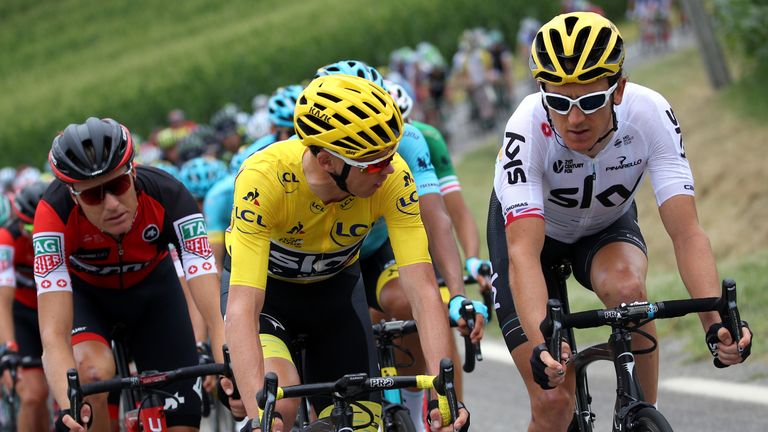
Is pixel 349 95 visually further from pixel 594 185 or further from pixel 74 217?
pixel 74 217

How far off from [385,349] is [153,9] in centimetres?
7255

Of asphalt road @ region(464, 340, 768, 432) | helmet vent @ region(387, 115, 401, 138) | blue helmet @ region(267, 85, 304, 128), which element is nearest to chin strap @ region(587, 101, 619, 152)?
helmet vent @ region(387, 115, 401, 138)

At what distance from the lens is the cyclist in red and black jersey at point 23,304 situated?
771cm

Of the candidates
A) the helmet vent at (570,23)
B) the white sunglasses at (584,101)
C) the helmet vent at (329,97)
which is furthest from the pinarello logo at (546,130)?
the helmet vent at (329,97)

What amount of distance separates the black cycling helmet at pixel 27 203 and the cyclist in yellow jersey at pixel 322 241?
108 inches

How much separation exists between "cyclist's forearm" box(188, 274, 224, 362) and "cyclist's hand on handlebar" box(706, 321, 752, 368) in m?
2.50

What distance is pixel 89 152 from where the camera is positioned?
5.58 meters

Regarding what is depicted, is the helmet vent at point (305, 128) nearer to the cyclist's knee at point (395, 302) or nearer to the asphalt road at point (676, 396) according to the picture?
the cyclist's knee at point (395, 302)

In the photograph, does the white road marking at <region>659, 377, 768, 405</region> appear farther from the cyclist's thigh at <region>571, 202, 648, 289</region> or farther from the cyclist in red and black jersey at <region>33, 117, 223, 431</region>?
the cyclist in red and black jersey at <region>33, 117, 223, 431</region>

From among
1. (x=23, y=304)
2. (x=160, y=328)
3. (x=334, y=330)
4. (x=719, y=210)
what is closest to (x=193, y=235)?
(x=160, y=328)

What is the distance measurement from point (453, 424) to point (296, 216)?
1.30 metres

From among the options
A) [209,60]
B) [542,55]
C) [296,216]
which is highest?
[209,60]

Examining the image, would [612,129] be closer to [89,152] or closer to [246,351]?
[246,351]

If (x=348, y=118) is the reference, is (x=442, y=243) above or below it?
below
